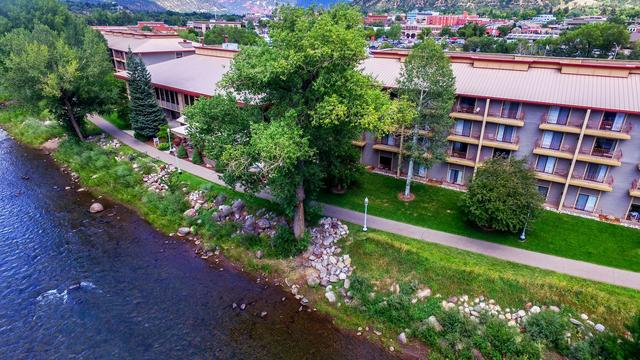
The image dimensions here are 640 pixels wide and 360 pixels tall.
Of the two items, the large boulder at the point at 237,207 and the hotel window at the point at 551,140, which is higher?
the hotel window at the point at 551,140

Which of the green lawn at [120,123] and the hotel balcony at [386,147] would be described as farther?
the green lawn at [120,123]

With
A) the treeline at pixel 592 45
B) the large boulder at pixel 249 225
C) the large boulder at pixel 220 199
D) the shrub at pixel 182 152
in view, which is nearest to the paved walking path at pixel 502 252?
the large boulder at pixel 249 225

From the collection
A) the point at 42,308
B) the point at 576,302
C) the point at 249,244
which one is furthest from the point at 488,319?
the point at 42,308

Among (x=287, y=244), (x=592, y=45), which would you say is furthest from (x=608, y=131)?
(x=592, y=45)

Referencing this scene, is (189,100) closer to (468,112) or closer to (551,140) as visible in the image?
(468,112)

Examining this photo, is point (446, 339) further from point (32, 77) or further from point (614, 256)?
point (32, 77)

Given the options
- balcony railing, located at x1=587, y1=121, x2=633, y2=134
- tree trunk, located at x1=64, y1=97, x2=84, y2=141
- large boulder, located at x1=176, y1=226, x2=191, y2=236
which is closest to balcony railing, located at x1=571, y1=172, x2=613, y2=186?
balcony railing, located at x1=587, y1=121, x2=633, y2=134

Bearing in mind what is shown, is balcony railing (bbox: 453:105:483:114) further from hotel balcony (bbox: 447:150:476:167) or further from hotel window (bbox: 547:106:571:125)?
hotel window (bbox: 547:106:571:125)

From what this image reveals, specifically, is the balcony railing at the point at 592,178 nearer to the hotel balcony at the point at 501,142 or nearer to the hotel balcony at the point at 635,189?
the hotel balcony at the point at 635,189
